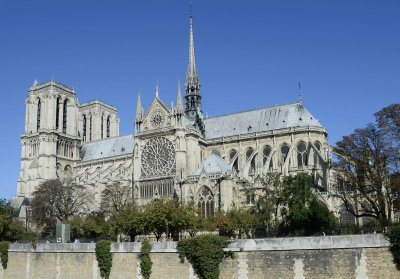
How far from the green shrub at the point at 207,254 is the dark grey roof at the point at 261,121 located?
3874 centimetres

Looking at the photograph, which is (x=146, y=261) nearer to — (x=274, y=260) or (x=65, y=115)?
(x=274, y=260)

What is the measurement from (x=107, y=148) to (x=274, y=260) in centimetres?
6295

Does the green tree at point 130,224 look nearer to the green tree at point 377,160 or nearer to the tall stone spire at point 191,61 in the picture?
the green tree at point 377,160

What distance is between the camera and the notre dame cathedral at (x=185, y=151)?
2295 inches

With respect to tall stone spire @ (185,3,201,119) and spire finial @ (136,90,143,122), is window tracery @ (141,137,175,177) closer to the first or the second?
spire finial @ (136,90,143,122)

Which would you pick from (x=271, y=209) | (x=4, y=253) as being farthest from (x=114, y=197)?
(x=271, y=209)

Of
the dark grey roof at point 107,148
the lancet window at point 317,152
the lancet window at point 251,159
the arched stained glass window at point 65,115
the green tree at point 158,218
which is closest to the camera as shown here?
the green tree at point 158,218

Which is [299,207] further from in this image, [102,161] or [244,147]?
[102,161]

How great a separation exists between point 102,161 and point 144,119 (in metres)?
16.6

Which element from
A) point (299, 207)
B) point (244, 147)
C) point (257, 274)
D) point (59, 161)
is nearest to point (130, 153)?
point (59, 161)

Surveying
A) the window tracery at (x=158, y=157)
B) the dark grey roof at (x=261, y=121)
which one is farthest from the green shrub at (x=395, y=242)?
the window tracery at (x=158, y=157)

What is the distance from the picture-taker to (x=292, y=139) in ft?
Answer: 218

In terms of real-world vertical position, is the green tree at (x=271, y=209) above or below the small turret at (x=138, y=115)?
below

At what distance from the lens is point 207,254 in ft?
99.2
